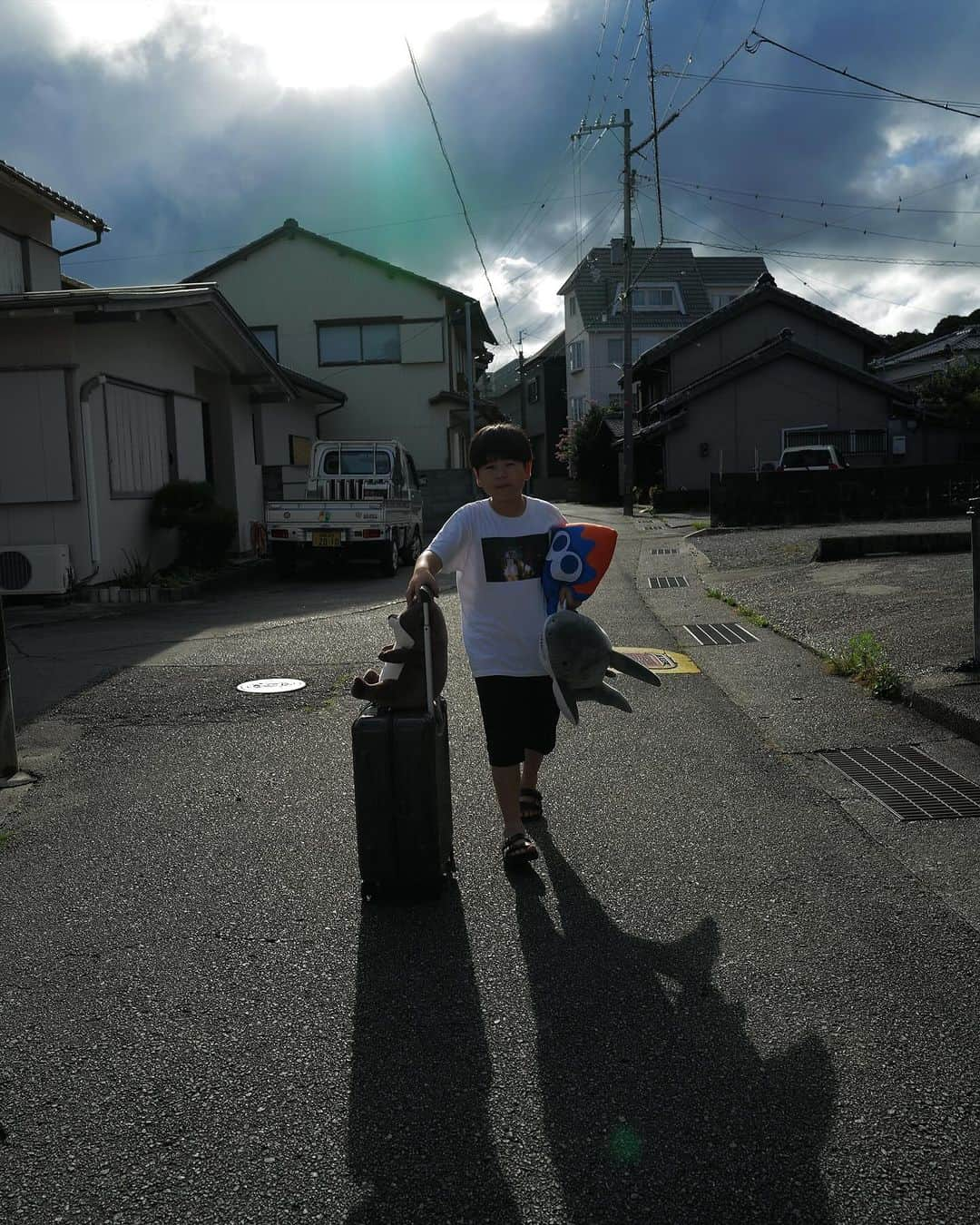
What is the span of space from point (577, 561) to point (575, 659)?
45cm

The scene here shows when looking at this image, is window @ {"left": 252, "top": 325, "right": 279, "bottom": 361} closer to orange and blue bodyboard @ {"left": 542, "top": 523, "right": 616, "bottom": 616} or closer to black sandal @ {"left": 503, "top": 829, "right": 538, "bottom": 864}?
orange and blue bodyboard @ {"left": 542, "top": 523, "right": 616, "bottom": 616}

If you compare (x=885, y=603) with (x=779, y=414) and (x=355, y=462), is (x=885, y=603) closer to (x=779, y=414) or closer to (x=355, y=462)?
(x=355, y=462)

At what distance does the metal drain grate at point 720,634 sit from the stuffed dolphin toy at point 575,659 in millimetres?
5525

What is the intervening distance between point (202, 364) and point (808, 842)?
14569 mm

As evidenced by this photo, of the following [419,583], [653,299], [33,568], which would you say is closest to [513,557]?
[419,583]

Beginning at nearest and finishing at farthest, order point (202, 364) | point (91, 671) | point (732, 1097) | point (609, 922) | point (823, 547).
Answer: point (732, 1097)
point (609, 922)
point (91, 671)
point (823, 547)
point (202, 364)

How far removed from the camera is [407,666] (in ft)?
12.1

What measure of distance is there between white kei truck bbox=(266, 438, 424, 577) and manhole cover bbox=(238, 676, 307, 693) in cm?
779

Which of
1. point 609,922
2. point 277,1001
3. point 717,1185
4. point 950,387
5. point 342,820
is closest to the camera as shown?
point 717,1185

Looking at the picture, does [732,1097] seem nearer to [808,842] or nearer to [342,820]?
[808,842]

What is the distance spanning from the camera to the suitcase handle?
11.8ft

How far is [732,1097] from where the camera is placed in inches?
98.7

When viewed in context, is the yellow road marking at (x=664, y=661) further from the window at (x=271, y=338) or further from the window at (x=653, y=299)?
the window at (x=653, y=299)

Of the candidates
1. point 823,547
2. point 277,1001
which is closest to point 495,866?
point 277,1001
